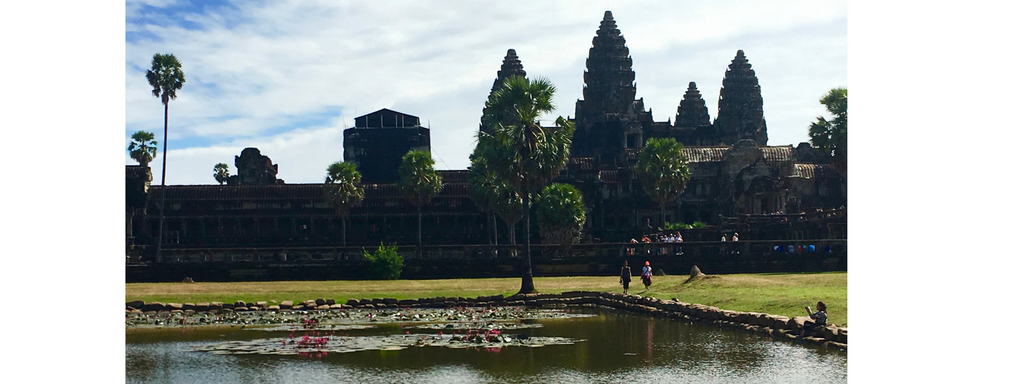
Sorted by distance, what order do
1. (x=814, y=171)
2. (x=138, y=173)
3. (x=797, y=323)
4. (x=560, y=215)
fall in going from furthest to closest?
(x=814, y=171) < (x=138, y=173) < (x=560, y=215) < (x=797, y=323)

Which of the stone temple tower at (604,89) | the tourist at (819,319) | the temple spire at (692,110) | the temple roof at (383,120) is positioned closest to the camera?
the tourist at (819,319)

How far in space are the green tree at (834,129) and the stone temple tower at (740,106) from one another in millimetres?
36356

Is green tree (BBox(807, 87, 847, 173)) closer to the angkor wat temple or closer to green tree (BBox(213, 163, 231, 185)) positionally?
the angkor wat temple

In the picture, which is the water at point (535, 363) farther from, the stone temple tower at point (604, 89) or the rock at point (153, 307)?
the stone temple tower at point (604, 89)

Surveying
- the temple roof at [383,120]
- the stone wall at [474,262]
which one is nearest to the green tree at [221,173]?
the temple roof at [383,120]

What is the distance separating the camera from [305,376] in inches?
555

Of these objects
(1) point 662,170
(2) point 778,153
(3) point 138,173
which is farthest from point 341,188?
(2) point 778,153

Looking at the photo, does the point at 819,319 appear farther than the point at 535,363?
Yes

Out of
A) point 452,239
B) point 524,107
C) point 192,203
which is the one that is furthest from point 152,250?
point 524,107

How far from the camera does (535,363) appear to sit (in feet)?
50.9

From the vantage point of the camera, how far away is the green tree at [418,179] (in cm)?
6375

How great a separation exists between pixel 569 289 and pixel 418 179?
30.0 meters

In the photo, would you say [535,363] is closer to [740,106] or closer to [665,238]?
[665,238]
